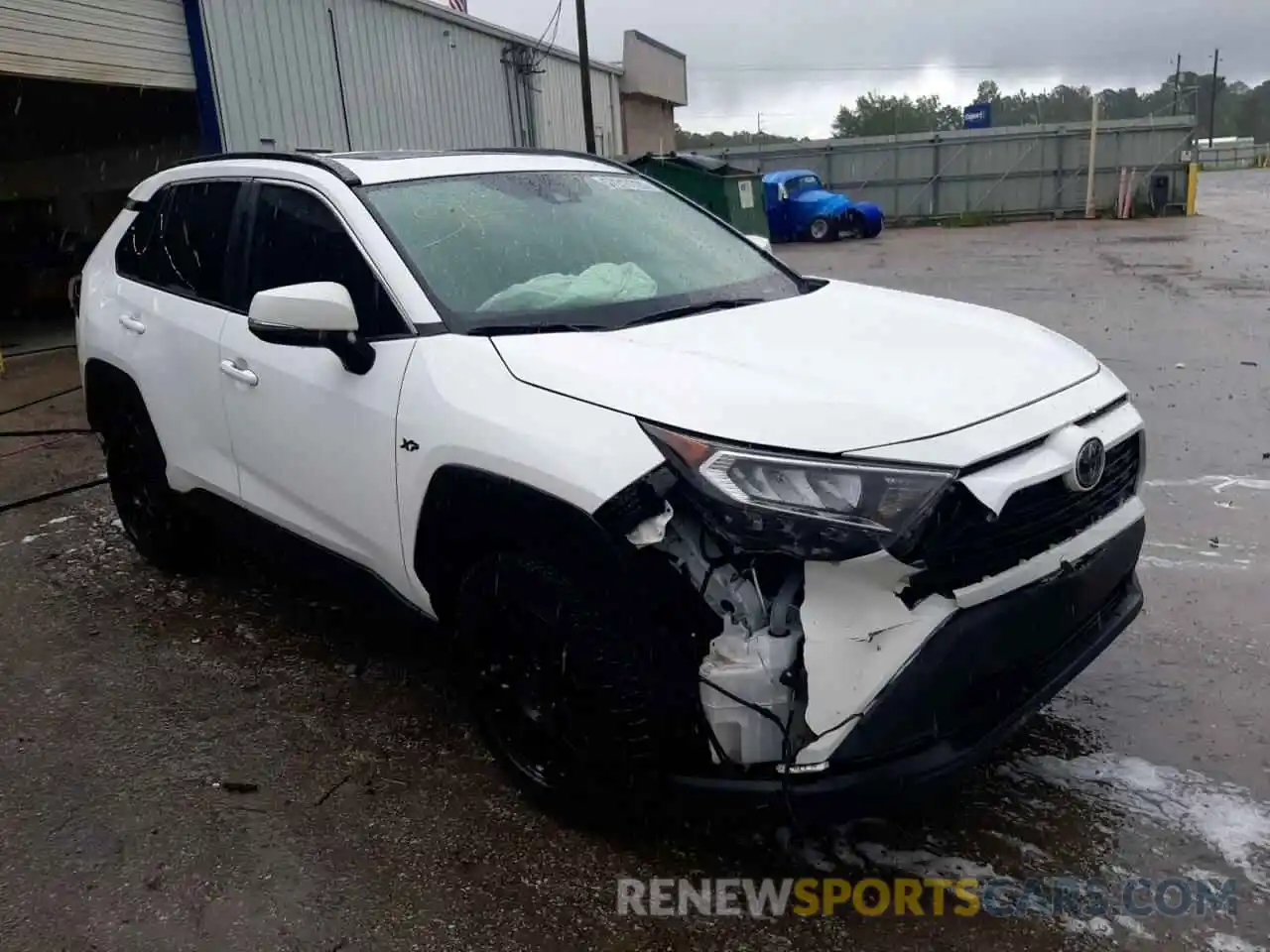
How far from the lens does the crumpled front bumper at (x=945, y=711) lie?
2154mm

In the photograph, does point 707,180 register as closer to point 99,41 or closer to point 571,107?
point 571,107

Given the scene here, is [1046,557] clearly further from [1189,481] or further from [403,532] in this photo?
[1189,481]

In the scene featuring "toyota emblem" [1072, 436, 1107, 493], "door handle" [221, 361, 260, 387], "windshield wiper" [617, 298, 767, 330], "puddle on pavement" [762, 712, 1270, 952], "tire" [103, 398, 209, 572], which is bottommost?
"puddle on pavement" [762, 712, 1270, 952]

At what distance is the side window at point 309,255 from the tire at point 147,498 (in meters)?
1.10

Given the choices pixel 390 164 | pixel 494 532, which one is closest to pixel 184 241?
pixel 390 164

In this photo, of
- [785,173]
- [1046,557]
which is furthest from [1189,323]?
[785,173]

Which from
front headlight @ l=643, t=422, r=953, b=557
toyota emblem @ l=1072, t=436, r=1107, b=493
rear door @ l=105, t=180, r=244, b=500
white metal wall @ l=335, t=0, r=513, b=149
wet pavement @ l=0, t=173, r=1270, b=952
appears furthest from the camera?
white metal wall @ l=335, t=0, r=513, b=149

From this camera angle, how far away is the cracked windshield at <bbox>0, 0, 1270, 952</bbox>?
221cm

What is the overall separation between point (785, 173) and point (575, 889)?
25.7 meters

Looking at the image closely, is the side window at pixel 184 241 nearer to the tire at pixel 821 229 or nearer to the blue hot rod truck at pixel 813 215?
the blue hot rod truck at pixel 813 215

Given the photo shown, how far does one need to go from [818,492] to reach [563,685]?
2.59 feet

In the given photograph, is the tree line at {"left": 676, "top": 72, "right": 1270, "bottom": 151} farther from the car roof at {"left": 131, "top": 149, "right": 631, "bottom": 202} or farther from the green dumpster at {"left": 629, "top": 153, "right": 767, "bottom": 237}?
the car roof at {"left": 131, "top": 149, "right": 631, "bottom": 202}

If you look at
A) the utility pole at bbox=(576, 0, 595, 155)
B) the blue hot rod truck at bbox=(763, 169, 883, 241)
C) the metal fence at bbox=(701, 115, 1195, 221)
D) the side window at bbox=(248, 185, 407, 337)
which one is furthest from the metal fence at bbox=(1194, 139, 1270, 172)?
the side window at bbox=(248, 185, 407, 337)

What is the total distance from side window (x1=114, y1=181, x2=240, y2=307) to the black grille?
2.69 meters
